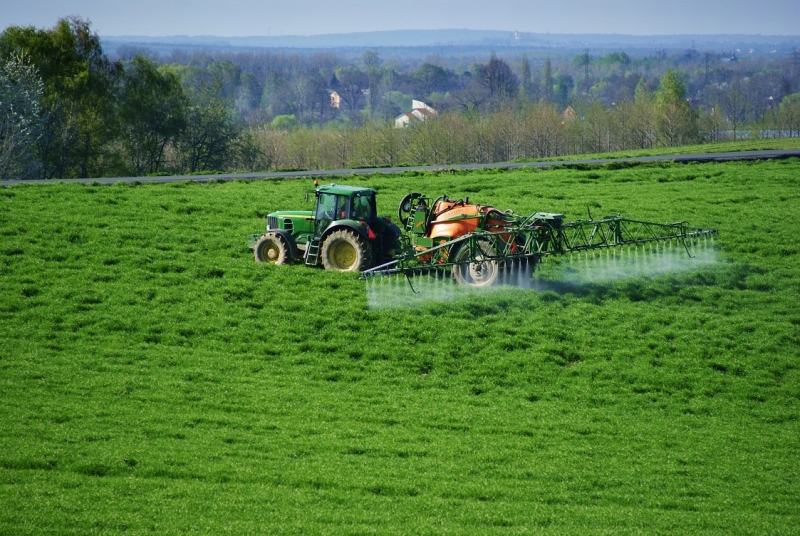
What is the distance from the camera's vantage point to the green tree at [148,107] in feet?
262

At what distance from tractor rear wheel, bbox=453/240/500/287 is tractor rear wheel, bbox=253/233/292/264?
221 inches

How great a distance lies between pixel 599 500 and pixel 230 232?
20.6 metres

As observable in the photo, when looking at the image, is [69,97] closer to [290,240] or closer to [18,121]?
[18,121]

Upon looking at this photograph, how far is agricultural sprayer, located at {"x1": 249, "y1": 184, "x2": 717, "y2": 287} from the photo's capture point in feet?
79.4

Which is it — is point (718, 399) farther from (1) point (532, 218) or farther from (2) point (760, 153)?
(2) point (760, 153)

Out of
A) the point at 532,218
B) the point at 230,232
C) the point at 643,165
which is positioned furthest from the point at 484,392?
the point at 643,165

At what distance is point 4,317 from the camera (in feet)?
71.8

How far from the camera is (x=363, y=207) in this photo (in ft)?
84.7

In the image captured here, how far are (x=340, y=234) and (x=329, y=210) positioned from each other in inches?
45.5

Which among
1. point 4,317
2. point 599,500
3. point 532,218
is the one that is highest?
point 532,218

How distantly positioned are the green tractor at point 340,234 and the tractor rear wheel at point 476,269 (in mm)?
1950

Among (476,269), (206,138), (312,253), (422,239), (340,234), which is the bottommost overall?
(476,269)

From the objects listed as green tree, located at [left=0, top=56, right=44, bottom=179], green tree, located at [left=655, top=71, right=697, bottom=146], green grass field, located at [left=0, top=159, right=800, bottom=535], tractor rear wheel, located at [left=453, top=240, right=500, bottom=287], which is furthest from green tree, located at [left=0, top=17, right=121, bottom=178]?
green tree, located at [left=655, top=71, right=697, bottom=146]

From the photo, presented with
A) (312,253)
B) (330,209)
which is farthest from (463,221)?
(312,253)
